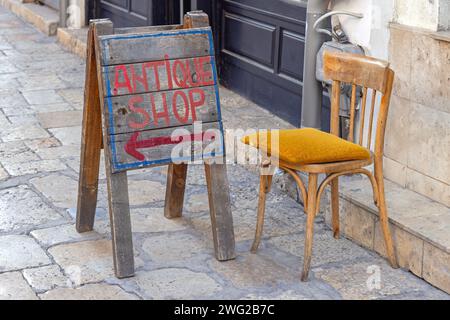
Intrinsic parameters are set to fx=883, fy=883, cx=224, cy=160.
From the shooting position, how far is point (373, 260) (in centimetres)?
428

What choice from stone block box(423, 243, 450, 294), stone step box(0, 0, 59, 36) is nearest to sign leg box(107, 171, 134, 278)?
stone block box(423, 243, 450, 294)

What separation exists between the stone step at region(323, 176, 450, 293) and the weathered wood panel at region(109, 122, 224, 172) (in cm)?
80

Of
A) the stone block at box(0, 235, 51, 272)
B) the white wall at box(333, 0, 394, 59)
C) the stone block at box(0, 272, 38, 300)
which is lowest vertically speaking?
the stone block at box(0, 235, 51, 272)

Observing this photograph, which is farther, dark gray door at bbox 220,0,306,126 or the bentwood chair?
dark gray door at bbox 220,0,306,126

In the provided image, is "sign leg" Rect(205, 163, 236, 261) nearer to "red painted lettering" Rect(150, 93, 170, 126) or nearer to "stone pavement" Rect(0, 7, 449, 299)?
"stone pavement" Rect(0, 7, 449, 299)

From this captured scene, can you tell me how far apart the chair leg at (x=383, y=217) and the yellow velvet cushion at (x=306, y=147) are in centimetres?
15

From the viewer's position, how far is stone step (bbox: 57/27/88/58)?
29.2 feet

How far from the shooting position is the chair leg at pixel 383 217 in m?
4.09

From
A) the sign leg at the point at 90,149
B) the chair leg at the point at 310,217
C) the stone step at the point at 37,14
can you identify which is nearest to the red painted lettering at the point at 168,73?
the sign leg at the point at 90,149

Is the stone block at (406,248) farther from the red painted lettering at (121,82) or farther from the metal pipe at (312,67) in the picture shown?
the red painted lettering at (121,82)

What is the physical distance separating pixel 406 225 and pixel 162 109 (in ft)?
4.11

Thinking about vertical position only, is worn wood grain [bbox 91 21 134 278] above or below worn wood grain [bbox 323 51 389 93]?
below

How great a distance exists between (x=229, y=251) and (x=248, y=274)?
201 millimetres

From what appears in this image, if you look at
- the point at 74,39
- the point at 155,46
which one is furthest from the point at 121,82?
the point at 74,39
